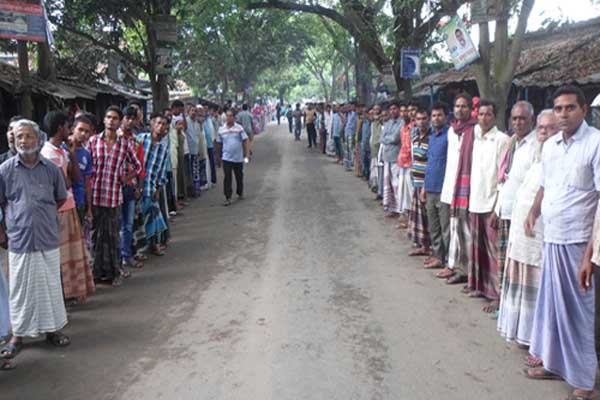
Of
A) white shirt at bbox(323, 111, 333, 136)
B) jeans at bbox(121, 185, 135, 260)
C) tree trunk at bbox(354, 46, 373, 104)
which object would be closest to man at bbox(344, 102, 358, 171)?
white shirt at bbox(323, 111, 333, 136)

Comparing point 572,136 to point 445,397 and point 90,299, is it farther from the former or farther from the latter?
point 90,299

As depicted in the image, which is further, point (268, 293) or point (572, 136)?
point (268, 293)

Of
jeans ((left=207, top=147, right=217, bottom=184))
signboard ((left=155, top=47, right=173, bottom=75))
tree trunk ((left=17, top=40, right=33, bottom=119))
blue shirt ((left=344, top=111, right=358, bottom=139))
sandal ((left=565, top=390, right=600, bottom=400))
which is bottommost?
sandal ((left=565, top=390, right=600, bottom=400))

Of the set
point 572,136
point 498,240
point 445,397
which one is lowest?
point 445,397

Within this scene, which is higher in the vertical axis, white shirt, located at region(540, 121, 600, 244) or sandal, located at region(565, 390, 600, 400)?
white shirt, located at region(540, 121, 600, 244)

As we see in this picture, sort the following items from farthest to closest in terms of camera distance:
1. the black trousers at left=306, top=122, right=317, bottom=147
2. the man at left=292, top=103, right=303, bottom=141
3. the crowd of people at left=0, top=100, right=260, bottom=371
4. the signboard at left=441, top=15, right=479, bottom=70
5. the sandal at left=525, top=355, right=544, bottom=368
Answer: the man at left=292, top=103, right=303, bottom=141 → the black trousers at left=306, top=122, right=317, bottom=147 → the signboard at left=441, top=15, right=479, bottom=70 → the crowd of people at left=0, top=100, right=260, bottom=371 → the sandal at left=525, top=355, right=544, bottom=368

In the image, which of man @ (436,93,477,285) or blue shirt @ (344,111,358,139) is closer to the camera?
man @ (436,93,477,285)

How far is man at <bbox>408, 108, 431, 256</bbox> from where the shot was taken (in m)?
6.64

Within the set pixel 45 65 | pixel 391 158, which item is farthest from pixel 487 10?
pixel 45 65

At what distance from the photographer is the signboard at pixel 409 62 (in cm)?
1188

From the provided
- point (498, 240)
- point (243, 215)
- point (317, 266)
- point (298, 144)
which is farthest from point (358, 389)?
point (298, 144)

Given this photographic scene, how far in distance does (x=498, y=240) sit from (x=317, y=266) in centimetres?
218

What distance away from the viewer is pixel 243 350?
13.5 ft

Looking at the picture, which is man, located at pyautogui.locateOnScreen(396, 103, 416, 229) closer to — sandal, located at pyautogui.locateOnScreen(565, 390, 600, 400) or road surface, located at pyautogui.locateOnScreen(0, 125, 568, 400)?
road surface, located at pyautogui.locateOnScreen(0, 125, 568, 400)
